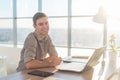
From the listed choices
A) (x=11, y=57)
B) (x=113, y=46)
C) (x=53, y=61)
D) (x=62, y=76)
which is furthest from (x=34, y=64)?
(x=11, y=57)

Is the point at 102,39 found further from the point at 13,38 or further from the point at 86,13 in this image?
the point at 13,38

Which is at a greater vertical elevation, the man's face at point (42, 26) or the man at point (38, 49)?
the man's face at point (42, 26)

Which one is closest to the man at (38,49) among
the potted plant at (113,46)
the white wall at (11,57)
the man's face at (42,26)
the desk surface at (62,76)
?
the man's face at (42,26)

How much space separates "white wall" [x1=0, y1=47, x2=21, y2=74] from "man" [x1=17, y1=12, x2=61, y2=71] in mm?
2127

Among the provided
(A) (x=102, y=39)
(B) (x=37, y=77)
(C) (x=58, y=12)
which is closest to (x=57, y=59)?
(B) (x=37, y=77)

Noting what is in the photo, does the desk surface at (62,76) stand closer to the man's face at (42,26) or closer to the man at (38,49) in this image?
the man at (38,49)

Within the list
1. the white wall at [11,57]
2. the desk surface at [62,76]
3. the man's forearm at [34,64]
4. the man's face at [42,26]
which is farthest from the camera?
the white wall at [11,57]

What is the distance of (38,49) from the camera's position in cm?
223

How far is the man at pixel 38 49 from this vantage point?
2.01m

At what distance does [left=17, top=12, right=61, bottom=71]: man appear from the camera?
6.60 feet

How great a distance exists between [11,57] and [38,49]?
101 inches

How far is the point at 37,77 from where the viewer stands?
1.62m

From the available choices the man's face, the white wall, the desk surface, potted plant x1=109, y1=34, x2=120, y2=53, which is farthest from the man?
the white wall

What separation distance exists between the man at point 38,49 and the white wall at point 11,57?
2.13 metres
